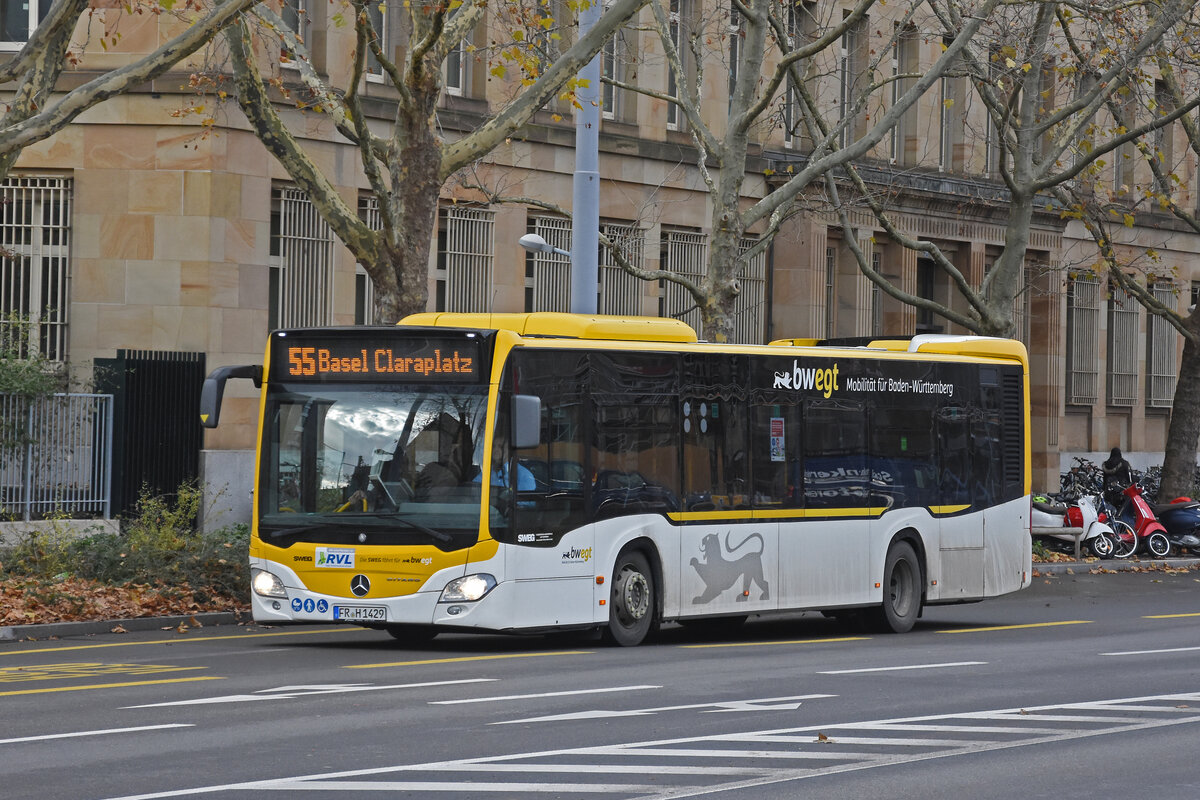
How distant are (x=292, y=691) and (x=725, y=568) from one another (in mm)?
5748

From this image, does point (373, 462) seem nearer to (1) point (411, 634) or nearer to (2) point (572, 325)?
(2) point (572, 325)

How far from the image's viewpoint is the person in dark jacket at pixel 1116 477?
107ft

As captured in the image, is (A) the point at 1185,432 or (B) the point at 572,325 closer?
(B) the point at 572,325

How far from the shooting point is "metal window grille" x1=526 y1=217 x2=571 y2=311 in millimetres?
32031

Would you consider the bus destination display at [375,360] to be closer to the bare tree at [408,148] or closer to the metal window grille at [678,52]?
the bare tree at [408,148]

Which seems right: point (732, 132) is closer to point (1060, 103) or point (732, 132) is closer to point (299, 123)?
point (299, 123)

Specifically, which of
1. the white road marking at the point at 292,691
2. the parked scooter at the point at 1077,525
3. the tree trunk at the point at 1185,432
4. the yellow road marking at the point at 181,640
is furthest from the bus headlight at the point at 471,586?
the tree trunk at the point at 1185,432

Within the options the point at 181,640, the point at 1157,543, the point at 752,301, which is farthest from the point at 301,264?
the point at 1157,543

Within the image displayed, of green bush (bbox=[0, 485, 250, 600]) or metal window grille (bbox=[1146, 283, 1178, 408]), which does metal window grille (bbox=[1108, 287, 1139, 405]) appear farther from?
green bush (bbox=[0, 485, 250, 600])

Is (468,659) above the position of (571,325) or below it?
below

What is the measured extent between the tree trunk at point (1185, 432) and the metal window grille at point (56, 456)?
19470 millimetres

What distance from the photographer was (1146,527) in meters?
31.7

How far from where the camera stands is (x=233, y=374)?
619 inches

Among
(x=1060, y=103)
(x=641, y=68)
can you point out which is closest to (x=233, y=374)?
(x=641, y=68)
